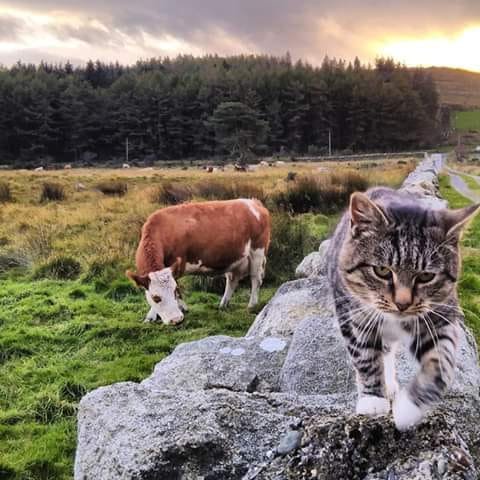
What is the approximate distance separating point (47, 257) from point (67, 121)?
293 ft

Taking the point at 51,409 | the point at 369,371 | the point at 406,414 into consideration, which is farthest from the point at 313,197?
the point at 406,414

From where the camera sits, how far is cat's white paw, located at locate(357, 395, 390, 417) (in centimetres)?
363

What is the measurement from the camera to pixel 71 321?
10.4 metres

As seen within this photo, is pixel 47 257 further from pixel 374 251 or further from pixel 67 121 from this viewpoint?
pixel 67 121

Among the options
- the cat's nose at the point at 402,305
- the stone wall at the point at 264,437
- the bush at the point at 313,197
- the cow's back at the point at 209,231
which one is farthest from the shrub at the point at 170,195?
the cat's nose at the point at 402,305

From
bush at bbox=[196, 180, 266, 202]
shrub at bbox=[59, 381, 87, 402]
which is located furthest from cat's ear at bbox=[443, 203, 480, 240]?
bush at bbox=[196, 180, 266, 202]

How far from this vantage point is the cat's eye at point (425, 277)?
11.1ft

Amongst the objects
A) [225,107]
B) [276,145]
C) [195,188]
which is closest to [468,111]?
[276,145]

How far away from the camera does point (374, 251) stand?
3.55 meters

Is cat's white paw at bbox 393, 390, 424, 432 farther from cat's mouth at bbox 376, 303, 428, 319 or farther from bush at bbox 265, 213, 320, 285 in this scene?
bush at bbox 265, 213, 320, 285

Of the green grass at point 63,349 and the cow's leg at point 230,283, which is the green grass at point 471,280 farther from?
the cow's leg at point 230,283

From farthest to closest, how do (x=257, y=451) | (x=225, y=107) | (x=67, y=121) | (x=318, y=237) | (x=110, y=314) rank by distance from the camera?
(x=67, y=121) < (x=225, y=107) < (x=318, y=237) < (x=110, y=314) < (x=257, y=451)

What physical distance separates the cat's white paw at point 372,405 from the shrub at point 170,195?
19.0m

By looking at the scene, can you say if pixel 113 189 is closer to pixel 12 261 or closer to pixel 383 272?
pixel 12 261
